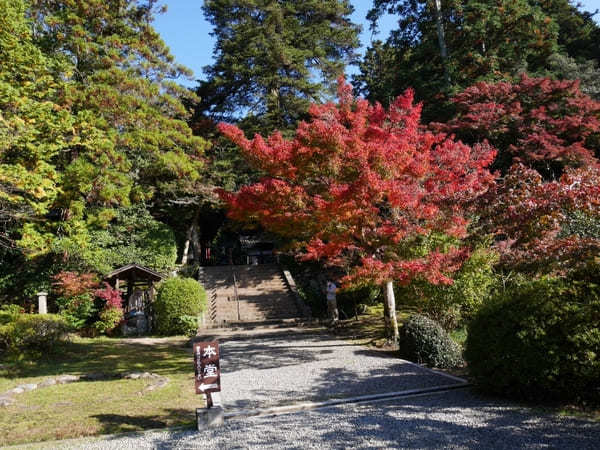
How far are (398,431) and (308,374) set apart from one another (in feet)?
10.5

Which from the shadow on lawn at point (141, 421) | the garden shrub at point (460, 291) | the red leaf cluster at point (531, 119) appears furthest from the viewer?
the red leaf cluster at point (531, 119)

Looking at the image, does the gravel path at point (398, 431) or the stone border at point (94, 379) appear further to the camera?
the stone border at point (94, 379)

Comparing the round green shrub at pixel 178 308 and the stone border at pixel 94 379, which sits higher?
the round green shrub at pixel 178 308

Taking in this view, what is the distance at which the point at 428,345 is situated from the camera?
8008 mm

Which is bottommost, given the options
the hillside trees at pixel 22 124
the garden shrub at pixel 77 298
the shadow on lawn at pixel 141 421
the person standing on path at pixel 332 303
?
the shadow on lawn at pixel 141 421

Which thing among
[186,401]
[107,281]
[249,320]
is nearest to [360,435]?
[186,401]

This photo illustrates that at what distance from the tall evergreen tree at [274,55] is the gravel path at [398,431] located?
16587mm

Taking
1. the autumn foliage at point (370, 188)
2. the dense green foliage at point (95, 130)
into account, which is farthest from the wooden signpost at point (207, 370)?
the dense green foliage at point (95, 130)

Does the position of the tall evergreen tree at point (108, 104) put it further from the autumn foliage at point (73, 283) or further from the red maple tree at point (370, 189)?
the red maple tree at point (370, 189)

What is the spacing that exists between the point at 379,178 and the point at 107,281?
10921mm

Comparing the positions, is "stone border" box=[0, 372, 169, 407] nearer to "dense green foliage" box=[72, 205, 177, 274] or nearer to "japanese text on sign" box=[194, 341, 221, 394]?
"japanese text on sign" box=[194, 341, 221, 394]

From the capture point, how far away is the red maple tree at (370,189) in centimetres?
870

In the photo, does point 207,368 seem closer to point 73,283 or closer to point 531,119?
point 73,283

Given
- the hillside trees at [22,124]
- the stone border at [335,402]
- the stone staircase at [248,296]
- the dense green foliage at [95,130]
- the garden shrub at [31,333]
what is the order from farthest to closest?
the stone staircase at [248,296], the dense green foliage at [95,130], the garden shrub at [31,333], the hillside trees at [22,124], the stone border at [335,402]
